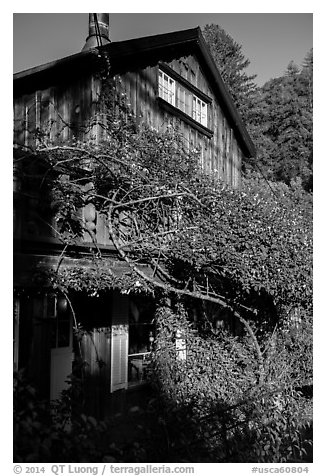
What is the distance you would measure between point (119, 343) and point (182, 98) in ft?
15.6

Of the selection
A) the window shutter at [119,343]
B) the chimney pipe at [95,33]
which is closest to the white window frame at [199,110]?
the chimney pipe at [95,33]

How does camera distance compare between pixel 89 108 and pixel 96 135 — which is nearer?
pixel 96 135

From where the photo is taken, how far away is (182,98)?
8.26 m

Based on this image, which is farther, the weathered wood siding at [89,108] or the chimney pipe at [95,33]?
the chimney pipe at [95,33]

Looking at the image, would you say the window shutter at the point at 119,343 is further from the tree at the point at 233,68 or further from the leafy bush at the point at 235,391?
the tree at the point at 233,68

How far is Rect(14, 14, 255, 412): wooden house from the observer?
13.7ft

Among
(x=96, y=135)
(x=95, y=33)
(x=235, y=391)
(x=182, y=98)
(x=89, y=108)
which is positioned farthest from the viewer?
(x=182, y=98)

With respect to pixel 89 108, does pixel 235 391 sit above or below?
below

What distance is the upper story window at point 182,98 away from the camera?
774 cm

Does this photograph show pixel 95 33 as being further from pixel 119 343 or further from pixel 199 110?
pixel 119 343

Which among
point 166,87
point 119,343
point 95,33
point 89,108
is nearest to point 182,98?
point 166,87

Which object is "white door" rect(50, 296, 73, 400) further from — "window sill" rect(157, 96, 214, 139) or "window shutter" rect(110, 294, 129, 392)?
"window sill" rect(157, 96, 214, 139)

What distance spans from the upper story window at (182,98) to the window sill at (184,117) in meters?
0.16
